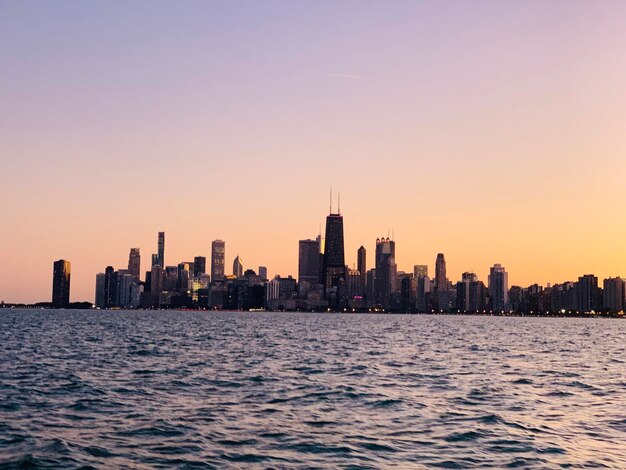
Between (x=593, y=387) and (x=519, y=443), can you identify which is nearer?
(x=519, y=443)

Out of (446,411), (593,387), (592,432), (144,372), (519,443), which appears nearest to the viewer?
(519,443)

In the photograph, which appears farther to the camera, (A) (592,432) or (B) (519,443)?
(A) (592,432)

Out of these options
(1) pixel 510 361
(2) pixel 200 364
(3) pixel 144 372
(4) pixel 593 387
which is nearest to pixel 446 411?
(4) pixel 593 387

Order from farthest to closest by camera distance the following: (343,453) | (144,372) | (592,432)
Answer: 1. (144,372)
2. (592,432)
3. (343,453)

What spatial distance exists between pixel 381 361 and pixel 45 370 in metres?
28.4

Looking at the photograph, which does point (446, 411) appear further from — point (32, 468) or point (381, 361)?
point (381, 361)

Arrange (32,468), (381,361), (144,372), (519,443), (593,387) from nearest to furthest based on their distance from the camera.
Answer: (32,468) < (519,443) < (593,387) < (144,372) < (381,361)

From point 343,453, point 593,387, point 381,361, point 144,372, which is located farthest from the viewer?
point 381,361

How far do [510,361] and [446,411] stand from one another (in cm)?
3662

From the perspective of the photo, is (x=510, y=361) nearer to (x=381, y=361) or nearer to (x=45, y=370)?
(x=381, y=361)

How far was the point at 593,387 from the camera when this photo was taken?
47938 mm

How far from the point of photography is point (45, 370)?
5375 centimetres

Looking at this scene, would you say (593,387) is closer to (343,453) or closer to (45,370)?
(343,453)

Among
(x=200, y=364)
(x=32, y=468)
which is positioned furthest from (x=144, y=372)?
(x=32, y=468)
